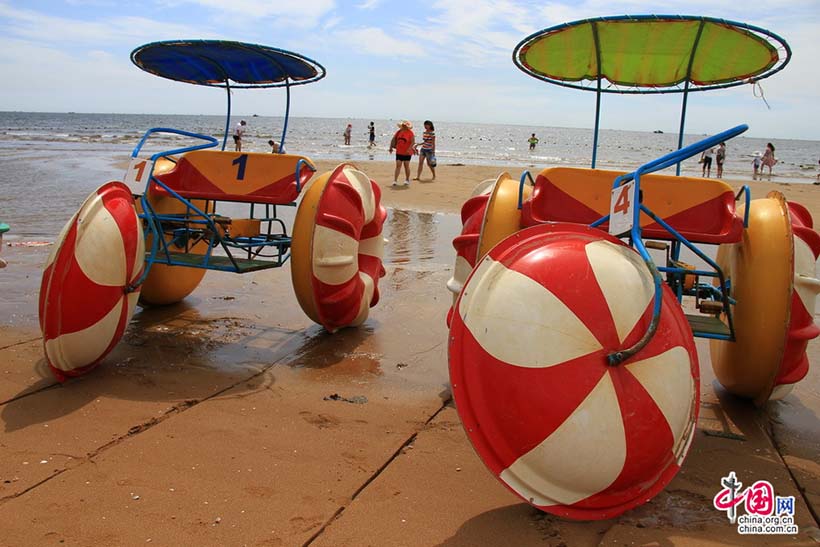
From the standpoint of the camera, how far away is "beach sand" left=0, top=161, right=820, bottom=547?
317 centimetres

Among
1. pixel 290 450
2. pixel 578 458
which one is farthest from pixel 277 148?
pixel 578 458

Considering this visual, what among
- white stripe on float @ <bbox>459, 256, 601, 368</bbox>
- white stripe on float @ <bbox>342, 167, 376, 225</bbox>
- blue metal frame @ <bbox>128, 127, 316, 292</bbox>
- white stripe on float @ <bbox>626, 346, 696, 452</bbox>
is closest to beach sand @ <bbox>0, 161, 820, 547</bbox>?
white stripe on float @ <bbox>626, 346, 696, 452</bbox>

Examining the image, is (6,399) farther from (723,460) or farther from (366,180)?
(723,460)

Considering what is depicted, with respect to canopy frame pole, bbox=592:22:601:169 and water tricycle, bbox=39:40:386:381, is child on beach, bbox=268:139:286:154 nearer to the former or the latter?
water tricycle, bbox=39:40:386:381

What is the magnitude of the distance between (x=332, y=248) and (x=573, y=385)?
3.27m

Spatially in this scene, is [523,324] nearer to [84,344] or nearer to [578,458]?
[578,458]

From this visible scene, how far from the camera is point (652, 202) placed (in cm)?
469

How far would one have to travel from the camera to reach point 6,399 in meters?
4.55

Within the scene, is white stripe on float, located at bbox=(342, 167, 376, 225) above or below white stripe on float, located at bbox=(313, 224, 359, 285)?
above

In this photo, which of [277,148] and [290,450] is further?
[277,148]

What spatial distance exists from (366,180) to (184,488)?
3639 mm

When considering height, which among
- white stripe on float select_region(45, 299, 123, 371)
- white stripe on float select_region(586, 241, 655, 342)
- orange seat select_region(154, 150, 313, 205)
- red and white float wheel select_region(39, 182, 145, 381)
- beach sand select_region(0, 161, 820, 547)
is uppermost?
orange seat select_region(154, 150, 313, 205)

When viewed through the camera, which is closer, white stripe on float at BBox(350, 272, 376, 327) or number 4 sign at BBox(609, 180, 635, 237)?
number 4 sign at BBox(609, 180, 635, 237)

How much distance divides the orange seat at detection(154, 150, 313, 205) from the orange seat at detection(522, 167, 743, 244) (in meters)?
2.75
